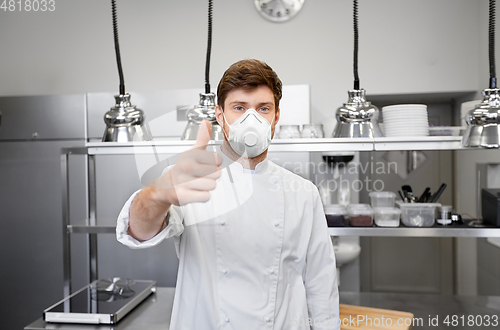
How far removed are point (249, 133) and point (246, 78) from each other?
0.18 metres

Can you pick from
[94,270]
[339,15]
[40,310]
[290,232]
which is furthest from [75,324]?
[339,15]

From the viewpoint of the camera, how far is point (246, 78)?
1.02 m

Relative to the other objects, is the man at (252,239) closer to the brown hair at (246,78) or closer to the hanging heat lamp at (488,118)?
the brown hair at (246,78)

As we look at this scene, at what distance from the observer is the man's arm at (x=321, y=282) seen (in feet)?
3.85

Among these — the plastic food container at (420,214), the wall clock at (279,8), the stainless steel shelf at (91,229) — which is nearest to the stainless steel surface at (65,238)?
the stainless steel shelf at (91,229)

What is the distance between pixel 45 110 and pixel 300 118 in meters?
1.56

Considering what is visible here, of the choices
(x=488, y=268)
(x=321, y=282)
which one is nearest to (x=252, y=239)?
(x=321, y=282)

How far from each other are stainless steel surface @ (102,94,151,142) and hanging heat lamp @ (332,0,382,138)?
2.22 feet

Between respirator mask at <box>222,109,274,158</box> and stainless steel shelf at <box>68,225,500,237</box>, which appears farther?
stainless steel shelf at <box>68,225,500,237</box>

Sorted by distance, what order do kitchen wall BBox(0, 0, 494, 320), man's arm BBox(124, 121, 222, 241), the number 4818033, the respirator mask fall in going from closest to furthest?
man's arm BBox(124, 121, 222, 241)
the respirator mask
kitchen wall BBox(0, 0, 494, 320)
the number 4818033

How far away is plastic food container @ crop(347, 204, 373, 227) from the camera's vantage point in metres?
1.53

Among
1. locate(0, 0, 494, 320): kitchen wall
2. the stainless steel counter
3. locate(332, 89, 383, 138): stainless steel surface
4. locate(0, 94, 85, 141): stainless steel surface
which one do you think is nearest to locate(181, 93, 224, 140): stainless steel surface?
locate(332, 89, 383, 138): stainless steel surface

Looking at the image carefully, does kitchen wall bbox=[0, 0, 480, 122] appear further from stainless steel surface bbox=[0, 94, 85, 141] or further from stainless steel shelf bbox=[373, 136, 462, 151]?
stainless steel shelf bbox=[373, 136, 462, 151]

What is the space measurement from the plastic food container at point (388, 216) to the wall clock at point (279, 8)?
5.55ft
